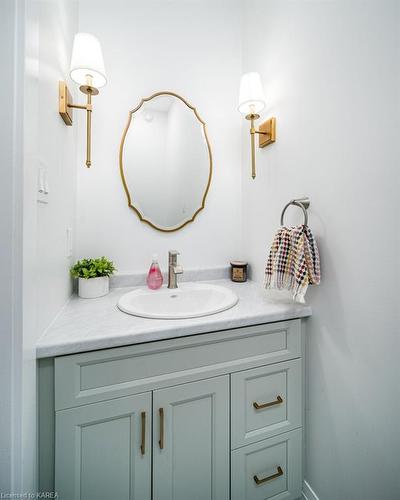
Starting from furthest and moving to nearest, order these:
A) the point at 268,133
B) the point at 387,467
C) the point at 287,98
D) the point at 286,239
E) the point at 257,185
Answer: the point at 257,185 → the point at 268,133 → the point at 287,98 → the point at 286,239 → the point at 387,467

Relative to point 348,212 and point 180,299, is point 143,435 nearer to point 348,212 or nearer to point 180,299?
point 180,299

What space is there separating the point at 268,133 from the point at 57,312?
1.26 m

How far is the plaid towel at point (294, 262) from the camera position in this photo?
915mm

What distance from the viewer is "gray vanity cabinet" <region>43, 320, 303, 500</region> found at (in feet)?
2.35

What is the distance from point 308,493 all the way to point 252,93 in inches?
72.2

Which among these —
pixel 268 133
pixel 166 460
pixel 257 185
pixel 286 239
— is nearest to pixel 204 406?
pixel 166 460

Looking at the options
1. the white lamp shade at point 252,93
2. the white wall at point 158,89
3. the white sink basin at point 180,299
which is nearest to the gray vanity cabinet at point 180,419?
the white sink basin at point 180,299

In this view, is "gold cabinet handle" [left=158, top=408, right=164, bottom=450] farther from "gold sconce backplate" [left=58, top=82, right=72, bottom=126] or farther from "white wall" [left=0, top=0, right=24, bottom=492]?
"gold sconce backplate" [left=58, top=82, right=72, bottom=126]

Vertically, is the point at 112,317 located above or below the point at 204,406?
above

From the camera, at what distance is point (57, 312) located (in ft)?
2.98

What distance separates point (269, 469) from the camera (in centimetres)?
98

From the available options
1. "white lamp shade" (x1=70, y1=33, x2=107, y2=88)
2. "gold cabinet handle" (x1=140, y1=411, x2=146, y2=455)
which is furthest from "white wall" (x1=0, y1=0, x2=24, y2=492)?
"white lamp shade" (x1=70, y1=33, x2=107, y2=88)

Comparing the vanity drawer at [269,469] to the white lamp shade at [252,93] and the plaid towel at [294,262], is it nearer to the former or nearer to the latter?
the plaid towel at [294,262]

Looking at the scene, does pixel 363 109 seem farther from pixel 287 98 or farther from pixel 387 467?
pixel 387 467
